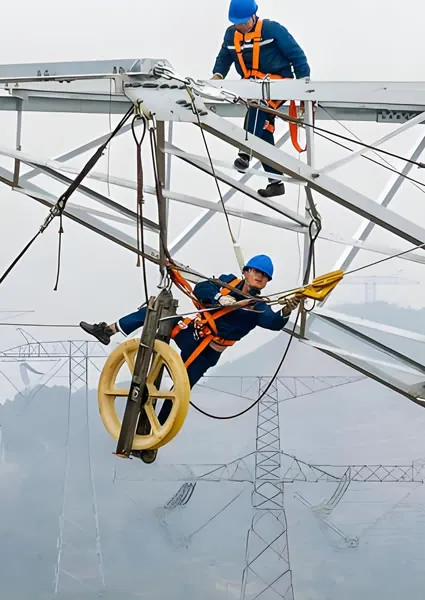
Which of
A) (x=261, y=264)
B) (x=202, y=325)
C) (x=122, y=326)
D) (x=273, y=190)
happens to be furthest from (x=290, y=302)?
(x=273, y=190)

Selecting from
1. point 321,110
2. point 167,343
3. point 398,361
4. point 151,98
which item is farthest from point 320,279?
point 321,110

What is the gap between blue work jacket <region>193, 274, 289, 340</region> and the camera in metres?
6.29

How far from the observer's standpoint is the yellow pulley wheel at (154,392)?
Answer: 5.70 metres

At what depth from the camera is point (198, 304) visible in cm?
653

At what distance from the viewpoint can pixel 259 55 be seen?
7191mm

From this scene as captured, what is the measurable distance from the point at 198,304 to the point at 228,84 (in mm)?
1357

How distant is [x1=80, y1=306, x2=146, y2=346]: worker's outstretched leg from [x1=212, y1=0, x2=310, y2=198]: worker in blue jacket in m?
1.28

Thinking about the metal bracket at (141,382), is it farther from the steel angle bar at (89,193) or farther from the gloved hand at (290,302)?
the steel angle bar at (89,193)

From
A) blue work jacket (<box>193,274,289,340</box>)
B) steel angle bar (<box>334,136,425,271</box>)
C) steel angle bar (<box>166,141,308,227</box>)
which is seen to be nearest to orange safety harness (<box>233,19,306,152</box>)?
steel angle bar (<box>166,141,308,227</box>)

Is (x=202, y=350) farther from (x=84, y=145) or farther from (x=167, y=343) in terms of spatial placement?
(x=84, y=145)

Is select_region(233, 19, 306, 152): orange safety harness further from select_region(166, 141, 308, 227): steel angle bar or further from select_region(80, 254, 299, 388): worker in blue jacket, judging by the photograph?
select_region(80, 254, 299, 388): worker in blue jacket

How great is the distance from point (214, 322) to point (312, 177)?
1055 millimetres

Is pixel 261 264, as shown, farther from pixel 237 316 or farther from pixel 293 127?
pixel 293 127

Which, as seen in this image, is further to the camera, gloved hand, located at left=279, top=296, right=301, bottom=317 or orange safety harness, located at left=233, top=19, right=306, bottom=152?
orange safety harness, located at left=233, top=19, right=306, bottom=152
